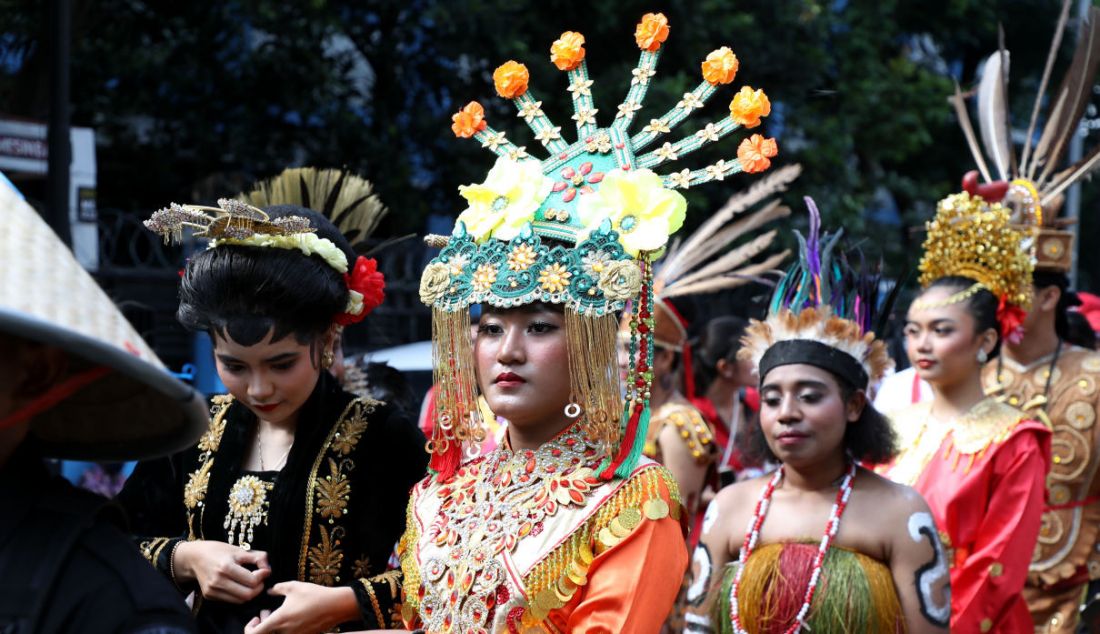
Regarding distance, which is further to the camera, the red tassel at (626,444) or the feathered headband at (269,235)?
the feathered headband at (269,235)

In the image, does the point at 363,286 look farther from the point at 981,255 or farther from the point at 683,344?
the point at 683,344

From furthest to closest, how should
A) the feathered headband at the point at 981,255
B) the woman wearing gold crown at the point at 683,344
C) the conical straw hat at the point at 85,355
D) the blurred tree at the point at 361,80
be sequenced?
1. the blurred tree at the point at 361,80
2. the woman wearing gold crown at the point at 683,344
3. the feathered headband at the point at 981,255
4. the conical straw hat at the point at 85,355

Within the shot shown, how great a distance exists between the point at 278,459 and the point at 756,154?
1488mm

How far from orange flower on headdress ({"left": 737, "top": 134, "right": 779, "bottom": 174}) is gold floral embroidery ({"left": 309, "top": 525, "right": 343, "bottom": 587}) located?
1.40 m

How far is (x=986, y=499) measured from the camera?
5523mm

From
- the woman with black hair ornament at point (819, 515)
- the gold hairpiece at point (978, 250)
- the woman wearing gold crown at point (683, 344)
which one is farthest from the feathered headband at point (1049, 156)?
the woman with black hair ornament at point (819, 515)

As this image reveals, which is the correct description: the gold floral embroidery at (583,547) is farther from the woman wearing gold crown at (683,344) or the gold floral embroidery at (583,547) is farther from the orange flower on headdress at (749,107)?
the woman wearing gold crown at (683,344)

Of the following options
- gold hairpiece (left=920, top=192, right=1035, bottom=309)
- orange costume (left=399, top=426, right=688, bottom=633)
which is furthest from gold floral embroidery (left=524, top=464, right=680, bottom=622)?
gold hairpiece (left=920, top=192, right=1035, bottom=309)

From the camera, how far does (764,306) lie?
5.57 metres

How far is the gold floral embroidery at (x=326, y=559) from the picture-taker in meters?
3.63

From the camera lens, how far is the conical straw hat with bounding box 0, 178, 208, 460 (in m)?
1.87

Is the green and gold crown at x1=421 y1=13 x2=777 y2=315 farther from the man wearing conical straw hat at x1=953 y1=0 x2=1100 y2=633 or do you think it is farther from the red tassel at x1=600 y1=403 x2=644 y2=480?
the man wearing conical straw hat at x1=953 y1=0 x2=1100 y2=633

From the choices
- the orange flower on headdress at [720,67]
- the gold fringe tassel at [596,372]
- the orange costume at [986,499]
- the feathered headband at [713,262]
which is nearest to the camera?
the gold fringe tassel at [596,372]

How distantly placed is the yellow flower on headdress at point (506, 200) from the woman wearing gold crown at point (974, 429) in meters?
2.59
